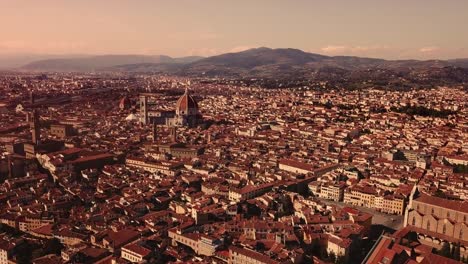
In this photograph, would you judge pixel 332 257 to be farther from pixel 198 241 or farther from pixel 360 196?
pixel 360 196

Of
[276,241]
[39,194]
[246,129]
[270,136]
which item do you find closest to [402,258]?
[276,241]

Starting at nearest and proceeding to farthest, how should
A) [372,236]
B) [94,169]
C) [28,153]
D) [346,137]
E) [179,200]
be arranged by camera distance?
1. [372,236]
2. [179,200]
3. [94,169]
4. [28,153]
5. [346,137]

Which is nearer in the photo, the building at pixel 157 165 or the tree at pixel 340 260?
the tree at pixel 340 260

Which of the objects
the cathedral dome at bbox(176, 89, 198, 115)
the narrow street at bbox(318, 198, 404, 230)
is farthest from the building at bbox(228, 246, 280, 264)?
the cathedral dome at bbox(176, 89, 198, 115)

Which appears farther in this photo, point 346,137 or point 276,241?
point 346,137

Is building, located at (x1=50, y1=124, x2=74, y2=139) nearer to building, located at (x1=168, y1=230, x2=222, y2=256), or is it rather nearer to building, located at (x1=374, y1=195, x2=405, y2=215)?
building, located at (x1=168, y1=230, x2=222, y2=256)

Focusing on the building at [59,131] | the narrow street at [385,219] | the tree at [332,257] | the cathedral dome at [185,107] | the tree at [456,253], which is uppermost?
the cathedral dome at [185,107]

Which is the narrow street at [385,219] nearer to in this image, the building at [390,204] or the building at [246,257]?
the building at [390,204]

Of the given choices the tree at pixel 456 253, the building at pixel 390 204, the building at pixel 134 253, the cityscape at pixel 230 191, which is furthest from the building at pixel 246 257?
the building at pixel 390 204

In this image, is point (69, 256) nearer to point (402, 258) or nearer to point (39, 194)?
point (39, 194)
